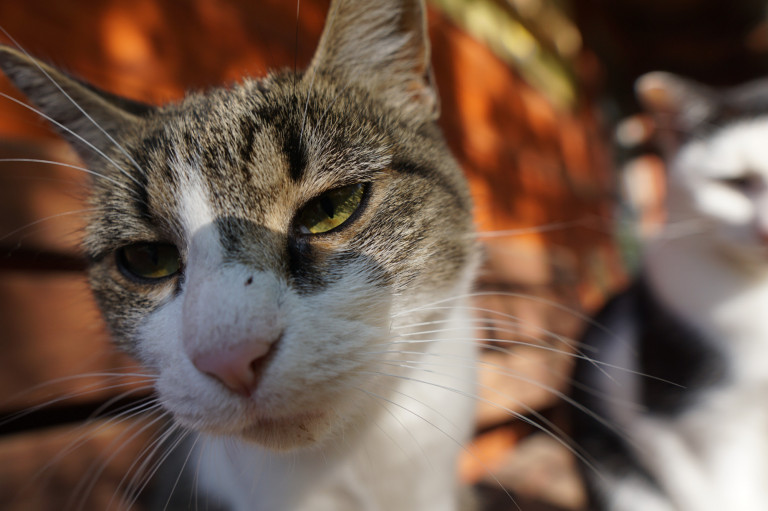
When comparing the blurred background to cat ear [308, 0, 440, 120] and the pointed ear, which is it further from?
cat ear [308, 0, 440, 120]

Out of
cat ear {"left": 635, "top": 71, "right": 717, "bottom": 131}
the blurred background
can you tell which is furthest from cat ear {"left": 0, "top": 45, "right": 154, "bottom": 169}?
cat ear {"left": 635, "top": 71, "right": 717, "bottom": 131}

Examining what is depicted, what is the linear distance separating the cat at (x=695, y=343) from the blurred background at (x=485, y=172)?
191 millimetres

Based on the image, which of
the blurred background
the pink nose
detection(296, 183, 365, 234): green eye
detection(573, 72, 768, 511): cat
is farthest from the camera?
detection(573, 72, 768, 511): cat

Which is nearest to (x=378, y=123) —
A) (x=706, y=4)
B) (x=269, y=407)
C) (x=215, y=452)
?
(x=269, y=407)

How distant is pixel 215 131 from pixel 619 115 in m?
4.26

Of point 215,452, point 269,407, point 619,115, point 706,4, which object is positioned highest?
point 706,4

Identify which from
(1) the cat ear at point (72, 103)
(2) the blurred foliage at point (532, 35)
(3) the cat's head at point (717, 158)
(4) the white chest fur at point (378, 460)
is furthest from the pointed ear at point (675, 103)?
(1) the cat ear at point (72, 103)

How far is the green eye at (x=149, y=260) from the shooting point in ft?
2.73

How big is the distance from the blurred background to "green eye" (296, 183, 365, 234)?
355 millimetres

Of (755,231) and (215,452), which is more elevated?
(755,231)

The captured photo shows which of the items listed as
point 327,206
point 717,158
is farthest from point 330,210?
point 717,158

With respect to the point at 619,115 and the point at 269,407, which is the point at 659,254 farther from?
the point at 619,115

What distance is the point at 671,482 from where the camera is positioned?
140 cm

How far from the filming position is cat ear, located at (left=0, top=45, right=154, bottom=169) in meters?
0.84
